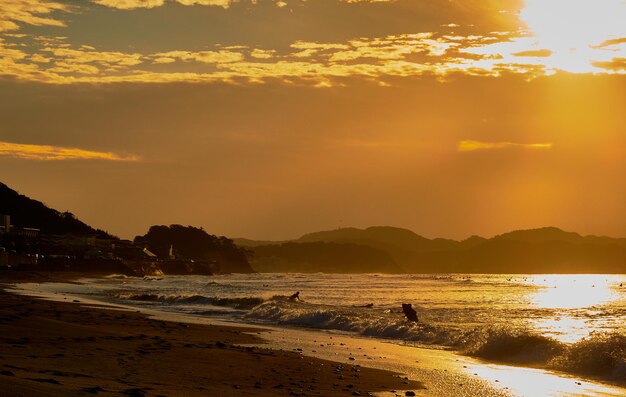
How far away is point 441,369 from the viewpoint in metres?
19.9

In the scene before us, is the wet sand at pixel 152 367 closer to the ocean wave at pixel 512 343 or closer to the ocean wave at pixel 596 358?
the ocean wave at pixel 596 358

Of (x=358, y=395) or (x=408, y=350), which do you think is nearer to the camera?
(x=358, y=395)

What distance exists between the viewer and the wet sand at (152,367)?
12.7 metres

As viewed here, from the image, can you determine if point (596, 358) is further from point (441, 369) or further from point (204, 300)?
point (204, 300)

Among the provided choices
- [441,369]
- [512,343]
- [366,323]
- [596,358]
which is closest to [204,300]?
[366,323]

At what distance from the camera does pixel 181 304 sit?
2005 inches

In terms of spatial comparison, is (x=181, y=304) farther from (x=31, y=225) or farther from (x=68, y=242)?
(x=31, y=225)

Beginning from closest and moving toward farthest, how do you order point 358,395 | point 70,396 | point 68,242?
point 70,396 < point 358,395 < point 68,242

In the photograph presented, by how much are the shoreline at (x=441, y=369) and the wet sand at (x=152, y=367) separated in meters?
0.74

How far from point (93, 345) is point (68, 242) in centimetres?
15438

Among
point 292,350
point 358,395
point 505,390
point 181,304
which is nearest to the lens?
point 358,395

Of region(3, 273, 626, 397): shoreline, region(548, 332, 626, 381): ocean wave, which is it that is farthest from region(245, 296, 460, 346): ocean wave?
region(548, 332, 626, 381): ocean wave

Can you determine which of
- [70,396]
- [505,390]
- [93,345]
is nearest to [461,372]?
[505,390]

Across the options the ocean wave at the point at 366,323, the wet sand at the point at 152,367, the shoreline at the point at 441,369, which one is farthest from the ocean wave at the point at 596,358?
the wet sand at the point at 152,367
